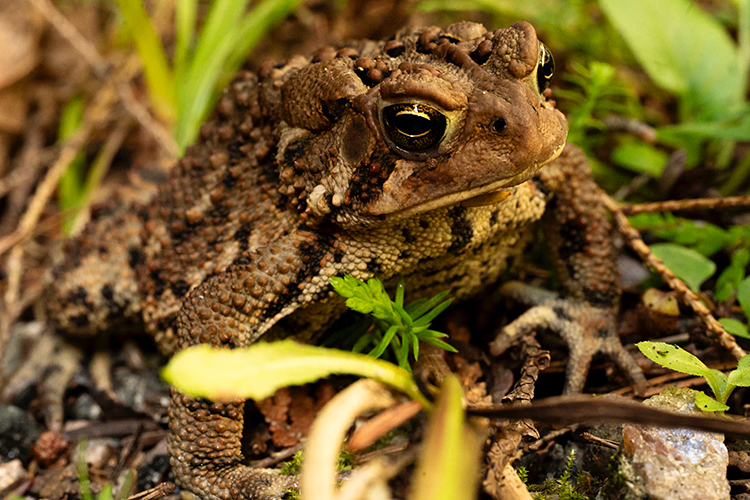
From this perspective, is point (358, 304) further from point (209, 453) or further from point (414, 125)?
point (209, 453)

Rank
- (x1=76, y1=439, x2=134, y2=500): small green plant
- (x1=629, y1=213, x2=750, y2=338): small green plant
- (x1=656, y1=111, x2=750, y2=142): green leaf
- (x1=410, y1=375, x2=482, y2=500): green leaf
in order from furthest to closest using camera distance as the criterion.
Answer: (x1=656, y1=111, x2=750, y2=142): green leaf, (x1=629, y1=213, x2=750, y2=338): small green plant, (x1=76, y1=439, x2=134, y2=500): small green plant, (x1=410, y1=375, x2=482, y2=500): green leaf

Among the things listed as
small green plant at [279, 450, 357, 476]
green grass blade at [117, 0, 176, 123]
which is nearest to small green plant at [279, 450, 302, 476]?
small green plant at [279, 450, 357, 476]

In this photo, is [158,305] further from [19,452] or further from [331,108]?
[331,108]

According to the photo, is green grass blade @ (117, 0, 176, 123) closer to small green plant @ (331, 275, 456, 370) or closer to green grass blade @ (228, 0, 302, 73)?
green grass blade @ (228, 0, 302, 73)

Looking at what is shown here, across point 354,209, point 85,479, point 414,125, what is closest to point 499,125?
point 414,125

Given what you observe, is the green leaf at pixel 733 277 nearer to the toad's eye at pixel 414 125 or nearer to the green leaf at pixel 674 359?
the green leaf at pixel 674 359
